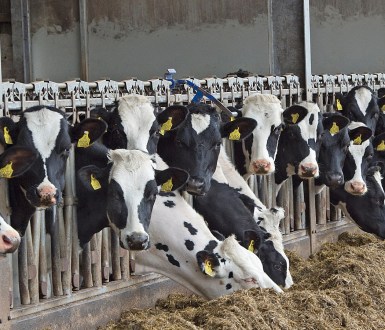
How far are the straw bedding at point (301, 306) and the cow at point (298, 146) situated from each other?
4.99 ft

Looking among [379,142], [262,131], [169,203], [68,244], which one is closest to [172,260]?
[169,203]

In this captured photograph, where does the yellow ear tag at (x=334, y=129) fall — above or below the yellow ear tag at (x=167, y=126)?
below

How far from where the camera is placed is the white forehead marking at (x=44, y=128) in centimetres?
740

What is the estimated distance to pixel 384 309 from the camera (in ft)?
27.2

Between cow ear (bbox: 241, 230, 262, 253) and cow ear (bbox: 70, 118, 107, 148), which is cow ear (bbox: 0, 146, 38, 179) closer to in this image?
cow ear (bbox: 70, 118, 107, 148)

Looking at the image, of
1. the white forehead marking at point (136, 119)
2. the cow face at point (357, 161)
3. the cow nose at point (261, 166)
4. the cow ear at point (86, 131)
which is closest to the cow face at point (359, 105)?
the cow face at point (357, 161)

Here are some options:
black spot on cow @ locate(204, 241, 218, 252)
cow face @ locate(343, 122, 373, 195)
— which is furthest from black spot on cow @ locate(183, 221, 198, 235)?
cow face @ locate(343, 122, 373, 195)

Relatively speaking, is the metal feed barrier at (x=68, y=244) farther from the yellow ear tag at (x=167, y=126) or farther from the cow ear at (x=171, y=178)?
the cow ear at (x=171, y=178)

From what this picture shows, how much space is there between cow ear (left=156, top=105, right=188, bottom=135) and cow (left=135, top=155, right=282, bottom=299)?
589mm

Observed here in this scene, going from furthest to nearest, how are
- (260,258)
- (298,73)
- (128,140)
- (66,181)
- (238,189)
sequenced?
(298,73) → (238,189) → (260,258) → (128,140) → (66,181)

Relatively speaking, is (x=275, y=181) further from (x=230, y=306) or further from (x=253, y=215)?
(x=230, y=306)

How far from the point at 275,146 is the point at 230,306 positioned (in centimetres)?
342

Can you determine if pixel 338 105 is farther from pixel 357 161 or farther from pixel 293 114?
pixel 293 114

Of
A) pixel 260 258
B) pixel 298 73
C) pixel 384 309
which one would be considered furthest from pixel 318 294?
pixel 298 73
